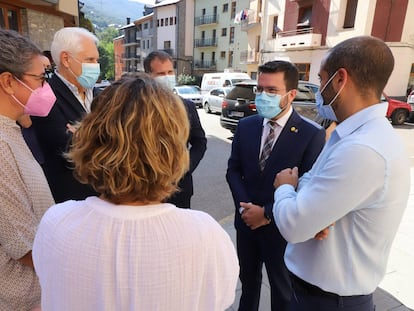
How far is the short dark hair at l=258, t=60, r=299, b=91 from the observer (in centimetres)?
226

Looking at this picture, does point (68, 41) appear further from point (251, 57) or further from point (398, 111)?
point (251, 57)

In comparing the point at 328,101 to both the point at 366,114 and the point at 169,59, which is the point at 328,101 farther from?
the point at 169,59

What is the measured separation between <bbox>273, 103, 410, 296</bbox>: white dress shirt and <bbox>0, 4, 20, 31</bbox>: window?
23.3 feet

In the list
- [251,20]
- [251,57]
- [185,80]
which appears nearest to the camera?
[251,20]

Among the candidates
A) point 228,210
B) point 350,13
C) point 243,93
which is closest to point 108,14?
point 350,13

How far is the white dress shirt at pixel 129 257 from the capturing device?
828mm

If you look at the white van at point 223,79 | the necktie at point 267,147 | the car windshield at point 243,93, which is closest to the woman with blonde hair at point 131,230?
the necktie at point 267,147

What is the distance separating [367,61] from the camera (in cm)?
124

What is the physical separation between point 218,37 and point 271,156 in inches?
1466

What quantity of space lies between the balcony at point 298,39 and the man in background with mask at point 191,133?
2115 centimetres

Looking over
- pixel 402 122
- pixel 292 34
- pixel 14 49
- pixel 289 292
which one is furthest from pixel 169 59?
pixel 292 34

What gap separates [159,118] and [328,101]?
96 centimetres

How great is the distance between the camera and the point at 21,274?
1.28 meters

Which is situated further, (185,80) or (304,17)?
(185,80)
